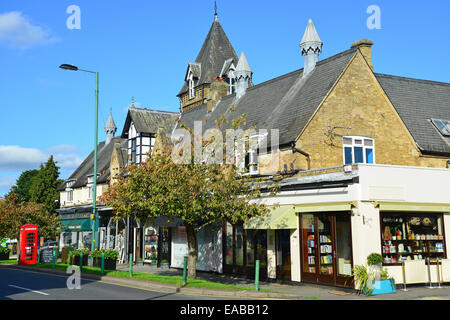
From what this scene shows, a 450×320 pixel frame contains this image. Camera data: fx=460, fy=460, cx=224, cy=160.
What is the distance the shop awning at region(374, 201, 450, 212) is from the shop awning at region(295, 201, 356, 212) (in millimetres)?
1159

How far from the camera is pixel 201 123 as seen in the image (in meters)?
33.1

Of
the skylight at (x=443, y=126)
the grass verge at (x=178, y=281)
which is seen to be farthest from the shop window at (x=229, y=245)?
the skylight at (x=443, y=126)

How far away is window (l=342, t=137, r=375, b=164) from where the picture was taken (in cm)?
2272

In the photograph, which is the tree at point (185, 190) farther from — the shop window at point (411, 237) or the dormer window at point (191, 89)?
the dormer window at point (191, 89)

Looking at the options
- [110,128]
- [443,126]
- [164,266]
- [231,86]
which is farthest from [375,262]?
[110,128]

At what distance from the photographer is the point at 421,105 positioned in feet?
88.7

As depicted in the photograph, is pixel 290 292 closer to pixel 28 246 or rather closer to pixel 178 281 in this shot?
pixel 178 281

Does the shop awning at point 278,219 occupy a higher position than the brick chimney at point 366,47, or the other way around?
the brick chimney at point 366,47

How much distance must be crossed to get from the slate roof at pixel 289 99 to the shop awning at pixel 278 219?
11.3 ft

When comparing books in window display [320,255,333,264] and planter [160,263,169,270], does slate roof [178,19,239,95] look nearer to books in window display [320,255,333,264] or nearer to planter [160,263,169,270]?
planter [160,263,169,270]

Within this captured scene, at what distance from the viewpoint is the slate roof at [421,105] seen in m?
24.6
